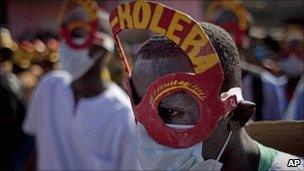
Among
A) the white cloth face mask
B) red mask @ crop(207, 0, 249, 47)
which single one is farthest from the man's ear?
the white cloth face mask

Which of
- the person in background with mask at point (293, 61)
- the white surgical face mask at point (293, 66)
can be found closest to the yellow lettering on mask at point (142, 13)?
the person in background with mask at point (293, 61)

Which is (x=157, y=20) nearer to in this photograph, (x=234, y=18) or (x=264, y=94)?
(x=234, y=18)

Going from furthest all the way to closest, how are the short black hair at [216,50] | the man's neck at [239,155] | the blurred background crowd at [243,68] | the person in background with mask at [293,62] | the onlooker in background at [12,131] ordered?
the person in background with mask at [293,62]
the onlooker in background at [12,131]
the blurred background crowd at [243,68]
the man's neck at [239,155]
the short black hair at [216,50]

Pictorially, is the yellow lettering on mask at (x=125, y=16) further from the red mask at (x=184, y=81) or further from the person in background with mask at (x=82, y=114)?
the person in background with mask at (x=82, y=114)

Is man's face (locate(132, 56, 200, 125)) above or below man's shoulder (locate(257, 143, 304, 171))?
above

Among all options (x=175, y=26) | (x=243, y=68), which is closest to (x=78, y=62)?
(x=243, y=68)

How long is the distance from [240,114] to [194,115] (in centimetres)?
19

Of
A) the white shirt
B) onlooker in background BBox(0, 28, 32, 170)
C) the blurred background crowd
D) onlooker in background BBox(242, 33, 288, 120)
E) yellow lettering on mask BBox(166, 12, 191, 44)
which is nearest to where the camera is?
yellow lettering on mask BBox(166, 12, 191, 44)

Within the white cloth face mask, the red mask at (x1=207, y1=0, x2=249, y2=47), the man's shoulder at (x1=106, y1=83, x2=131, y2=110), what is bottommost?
the man's shoulder at (x1=106, y1=83, x2=131, y2=110)

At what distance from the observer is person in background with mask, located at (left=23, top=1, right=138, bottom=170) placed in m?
4.29

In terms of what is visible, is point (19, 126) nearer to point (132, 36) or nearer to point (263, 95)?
point (263, 95)

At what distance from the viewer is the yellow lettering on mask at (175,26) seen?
6.33 feet

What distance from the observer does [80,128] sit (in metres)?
4.40

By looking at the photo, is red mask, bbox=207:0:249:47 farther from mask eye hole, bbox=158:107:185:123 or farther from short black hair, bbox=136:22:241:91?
mask eye hole, bbox=158:107:185:123
